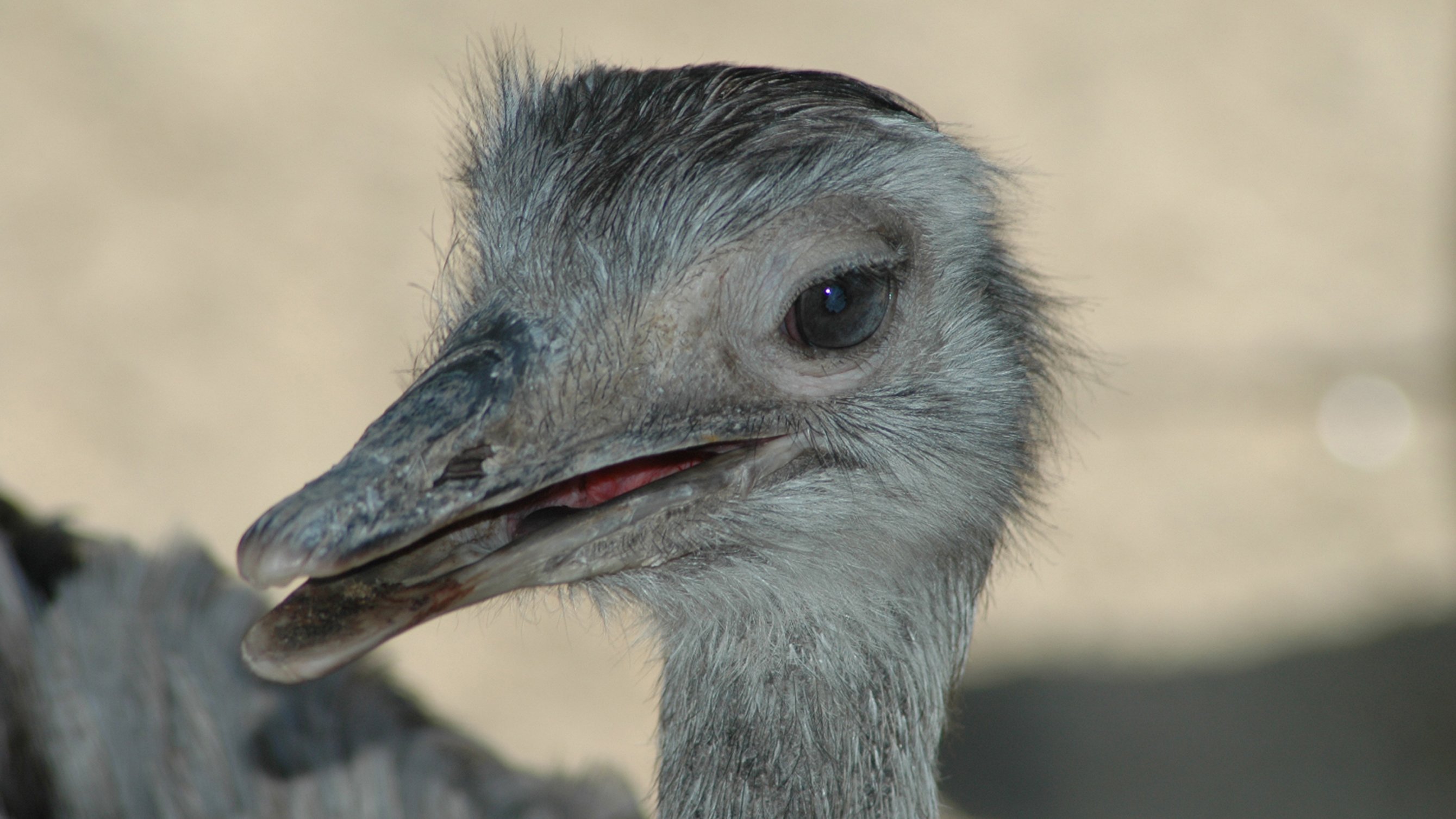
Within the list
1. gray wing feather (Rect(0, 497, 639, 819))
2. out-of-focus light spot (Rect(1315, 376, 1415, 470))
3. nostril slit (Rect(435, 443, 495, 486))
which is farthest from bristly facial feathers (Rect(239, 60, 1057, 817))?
out-of-focus light spot (Rect(1315, 376, 1415, 470))

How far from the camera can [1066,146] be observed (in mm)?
5418

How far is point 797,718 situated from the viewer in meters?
1.82

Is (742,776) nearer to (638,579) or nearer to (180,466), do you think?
(638,579)

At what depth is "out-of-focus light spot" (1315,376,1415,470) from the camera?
15.2ft

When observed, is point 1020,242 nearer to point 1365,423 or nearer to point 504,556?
point 1365,423

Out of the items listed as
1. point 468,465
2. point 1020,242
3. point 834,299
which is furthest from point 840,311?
point 1020,242

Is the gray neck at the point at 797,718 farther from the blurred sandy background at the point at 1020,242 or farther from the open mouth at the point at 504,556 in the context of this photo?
the blurred sandy background at the point at 1020,242

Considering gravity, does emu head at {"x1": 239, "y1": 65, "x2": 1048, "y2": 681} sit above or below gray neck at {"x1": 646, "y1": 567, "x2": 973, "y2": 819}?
above

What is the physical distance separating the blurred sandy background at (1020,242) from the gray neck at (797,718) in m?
1.96

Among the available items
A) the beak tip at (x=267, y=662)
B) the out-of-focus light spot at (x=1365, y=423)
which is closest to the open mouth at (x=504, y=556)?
the beak tip at (x=267, y=662)

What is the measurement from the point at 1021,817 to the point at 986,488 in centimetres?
223

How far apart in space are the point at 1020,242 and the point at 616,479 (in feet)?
9.66

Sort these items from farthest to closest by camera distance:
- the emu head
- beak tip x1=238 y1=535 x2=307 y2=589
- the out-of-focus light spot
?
the out-of-focus light spot < the emu head < beak tip x1=238 y1=535 x2=307 y2=589

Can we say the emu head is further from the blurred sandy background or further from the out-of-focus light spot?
the out-of-focus light spot
